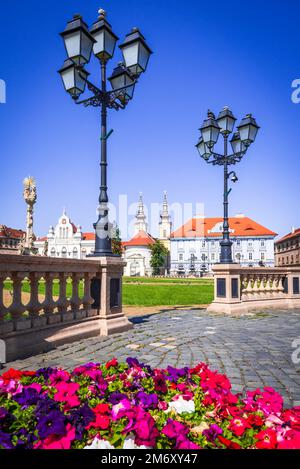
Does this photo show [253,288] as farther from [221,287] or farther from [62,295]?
[62,295]

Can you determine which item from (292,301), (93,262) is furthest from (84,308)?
(292,301)

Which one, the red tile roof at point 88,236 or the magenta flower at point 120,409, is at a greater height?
the red tile roof at point 88,236

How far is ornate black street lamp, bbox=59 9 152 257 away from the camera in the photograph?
654cm

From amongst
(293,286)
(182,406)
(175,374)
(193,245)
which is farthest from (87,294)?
(193,245)

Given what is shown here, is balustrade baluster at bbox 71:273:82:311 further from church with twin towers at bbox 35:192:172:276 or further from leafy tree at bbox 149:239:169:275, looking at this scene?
church with twin towers at bbox 35:192:172:276

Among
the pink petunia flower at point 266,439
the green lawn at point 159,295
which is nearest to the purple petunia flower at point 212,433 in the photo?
the pink petunia flower at point 266,439

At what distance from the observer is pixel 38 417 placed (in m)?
2.44

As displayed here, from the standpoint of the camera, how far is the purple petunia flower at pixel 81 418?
2296 mm

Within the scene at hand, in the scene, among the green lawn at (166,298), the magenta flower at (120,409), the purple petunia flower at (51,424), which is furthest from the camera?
the green lawn at (166,298)

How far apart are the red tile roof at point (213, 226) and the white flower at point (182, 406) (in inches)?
3510

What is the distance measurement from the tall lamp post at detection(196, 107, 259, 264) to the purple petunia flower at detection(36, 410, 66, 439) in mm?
9397

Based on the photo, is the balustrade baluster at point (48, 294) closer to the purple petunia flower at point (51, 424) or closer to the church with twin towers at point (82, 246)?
the purple petunia flower at point (51, 424)

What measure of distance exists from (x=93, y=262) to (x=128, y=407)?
446 cm
